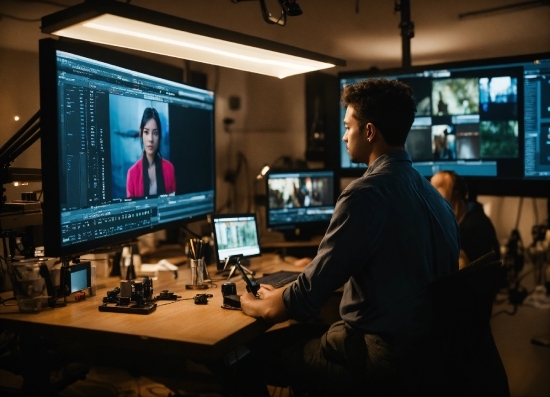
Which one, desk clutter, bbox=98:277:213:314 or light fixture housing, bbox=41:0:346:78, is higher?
light fixture housing, bbox=41:0:346:78

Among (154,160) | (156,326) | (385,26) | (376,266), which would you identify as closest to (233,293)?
(156,326)

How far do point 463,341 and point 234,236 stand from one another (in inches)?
50.1

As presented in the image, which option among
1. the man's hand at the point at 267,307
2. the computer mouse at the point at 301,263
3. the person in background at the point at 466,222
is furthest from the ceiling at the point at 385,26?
the man's hand at the point at 267,307

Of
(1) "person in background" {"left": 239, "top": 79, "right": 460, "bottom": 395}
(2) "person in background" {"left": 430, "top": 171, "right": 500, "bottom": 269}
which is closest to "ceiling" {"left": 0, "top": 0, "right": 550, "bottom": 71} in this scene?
(2) "person in background" {"left": 430, "top": 171, "right": 500, "bottom": 269}

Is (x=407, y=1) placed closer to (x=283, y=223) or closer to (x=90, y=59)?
(x=283, y=223)

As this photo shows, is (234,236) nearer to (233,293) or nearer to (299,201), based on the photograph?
(233,293)

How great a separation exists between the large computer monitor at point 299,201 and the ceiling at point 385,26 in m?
1.06

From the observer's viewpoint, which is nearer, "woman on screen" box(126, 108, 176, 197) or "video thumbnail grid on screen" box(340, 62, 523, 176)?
"woman on screen" box(126, 108, 176, 197)

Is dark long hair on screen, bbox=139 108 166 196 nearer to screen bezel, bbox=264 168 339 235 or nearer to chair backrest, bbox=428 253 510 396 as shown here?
screen bezel, bbox=264 168 339 235

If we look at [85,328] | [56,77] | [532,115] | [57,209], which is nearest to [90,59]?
[56,77]

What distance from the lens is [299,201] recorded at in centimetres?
330

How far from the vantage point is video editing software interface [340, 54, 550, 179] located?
2.97 meters

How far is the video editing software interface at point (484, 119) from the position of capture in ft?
9.76

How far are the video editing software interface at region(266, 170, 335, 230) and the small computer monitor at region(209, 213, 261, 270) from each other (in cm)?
52
